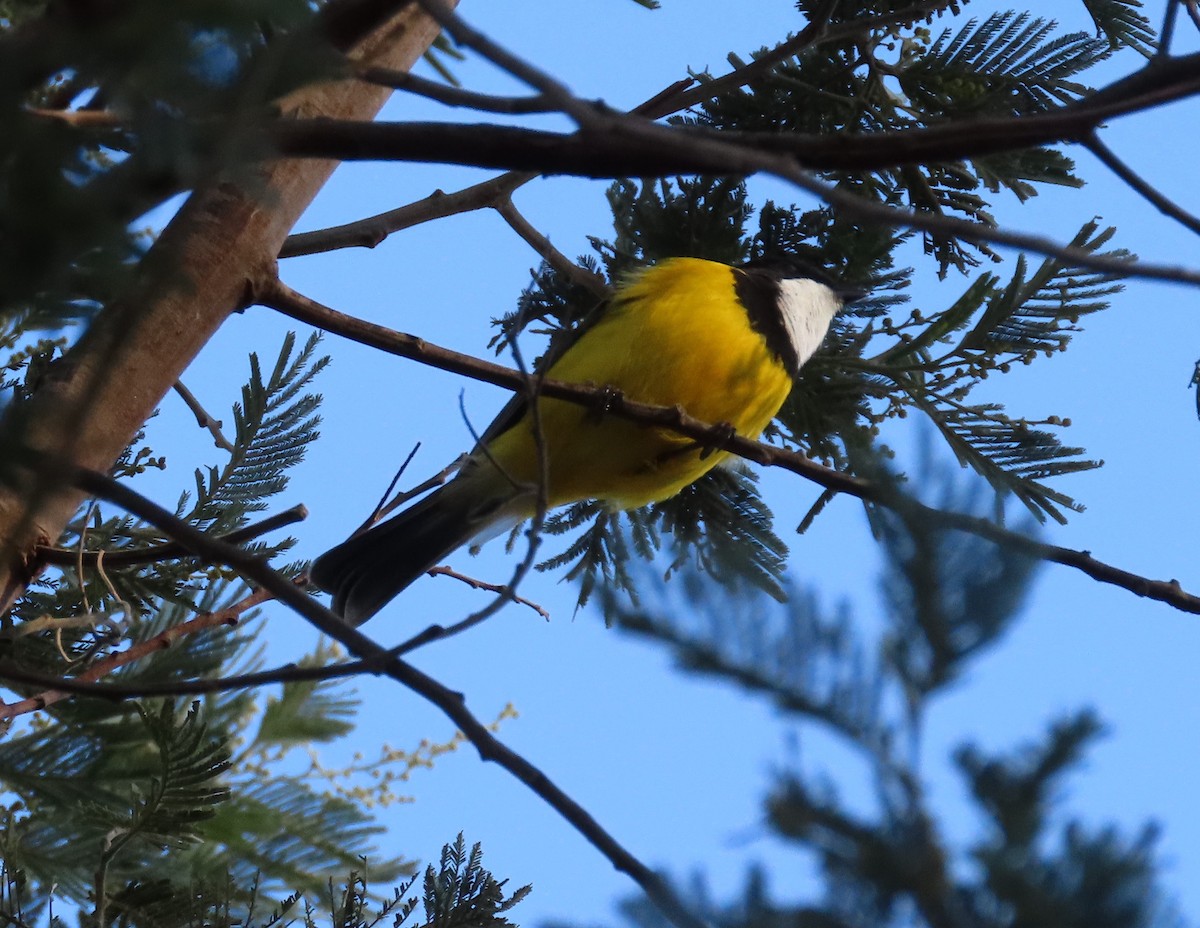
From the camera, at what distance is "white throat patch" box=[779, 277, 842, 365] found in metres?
3.46

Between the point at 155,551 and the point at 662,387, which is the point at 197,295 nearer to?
the point at 155,551

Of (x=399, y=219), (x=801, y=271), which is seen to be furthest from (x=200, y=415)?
(x=801, y=271)

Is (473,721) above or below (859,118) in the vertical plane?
below

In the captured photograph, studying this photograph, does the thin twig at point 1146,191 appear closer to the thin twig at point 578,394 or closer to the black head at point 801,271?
the thin twig at point 578,394

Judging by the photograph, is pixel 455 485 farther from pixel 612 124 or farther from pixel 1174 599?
pixel 612 124

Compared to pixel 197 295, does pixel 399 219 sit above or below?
above

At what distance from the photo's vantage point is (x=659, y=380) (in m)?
3.46

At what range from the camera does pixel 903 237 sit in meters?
3.18

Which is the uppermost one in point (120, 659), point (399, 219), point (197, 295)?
point (399, 219)

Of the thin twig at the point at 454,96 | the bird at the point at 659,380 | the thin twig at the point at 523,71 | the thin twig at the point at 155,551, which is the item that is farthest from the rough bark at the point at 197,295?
the bird at the point at 659,380

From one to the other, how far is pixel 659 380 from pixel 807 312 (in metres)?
0.46

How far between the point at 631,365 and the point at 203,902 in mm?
1767

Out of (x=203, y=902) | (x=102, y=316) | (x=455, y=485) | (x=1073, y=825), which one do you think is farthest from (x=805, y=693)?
(x=455, y=485)

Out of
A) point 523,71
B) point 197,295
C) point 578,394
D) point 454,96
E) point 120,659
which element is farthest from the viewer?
point 578,394
